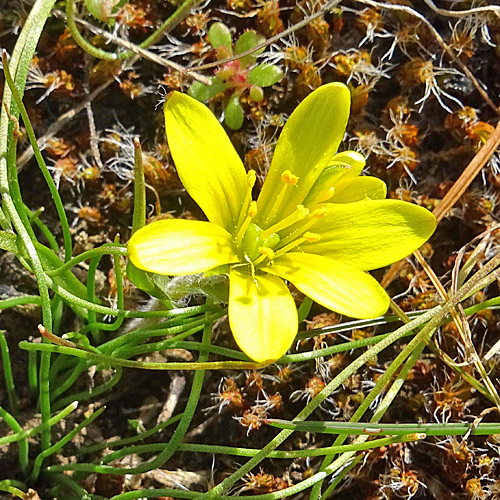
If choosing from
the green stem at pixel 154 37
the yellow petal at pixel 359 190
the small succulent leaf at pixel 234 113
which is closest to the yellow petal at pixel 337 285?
the yellow petal at pixel 359 190

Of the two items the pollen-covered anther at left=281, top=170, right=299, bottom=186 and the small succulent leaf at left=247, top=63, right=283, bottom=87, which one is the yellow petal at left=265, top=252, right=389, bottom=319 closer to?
the pollen-covered anther at left=281, top=170, right=299, bottom=186

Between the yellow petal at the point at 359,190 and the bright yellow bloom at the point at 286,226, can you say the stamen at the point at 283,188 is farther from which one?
the yellow petal at the point at 359,190

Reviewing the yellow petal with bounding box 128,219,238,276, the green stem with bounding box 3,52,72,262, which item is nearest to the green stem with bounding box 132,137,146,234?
the yellow petal with bounding box 128,219,238,276

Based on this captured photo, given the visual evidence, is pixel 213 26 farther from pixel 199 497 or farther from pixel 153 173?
pixel 199 497

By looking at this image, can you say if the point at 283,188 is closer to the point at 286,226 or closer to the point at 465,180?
the point at 286,226

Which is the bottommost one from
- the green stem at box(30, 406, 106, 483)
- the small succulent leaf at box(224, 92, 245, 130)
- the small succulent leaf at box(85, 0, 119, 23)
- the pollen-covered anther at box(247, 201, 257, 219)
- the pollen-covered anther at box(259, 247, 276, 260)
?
the green stem at box(30, 406, 106, 483)

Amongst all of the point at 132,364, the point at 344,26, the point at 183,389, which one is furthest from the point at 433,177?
the point at 132,364
